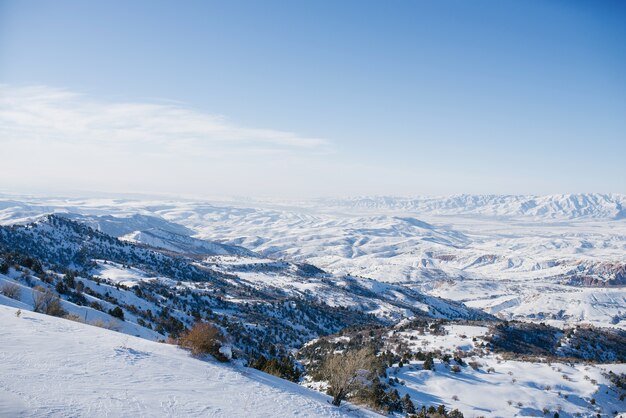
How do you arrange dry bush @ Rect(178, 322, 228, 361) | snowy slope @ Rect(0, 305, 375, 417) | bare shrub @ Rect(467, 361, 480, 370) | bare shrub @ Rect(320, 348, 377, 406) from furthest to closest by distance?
1. bare shrub @ Rect(467, 361, 480, 370)
2. dry bush @ Rect(178, 322, 228, 361)
3. bare shrub @ Rect(320, 348, 377, 406)
4. snowy slope @ Rect(0, 305, 375, 417)

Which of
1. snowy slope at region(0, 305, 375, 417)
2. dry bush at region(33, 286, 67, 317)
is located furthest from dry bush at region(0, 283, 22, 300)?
snowy slope at region(0, 305, 375, 417)

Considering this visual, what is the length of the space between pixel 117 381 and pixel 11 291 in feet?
51.0

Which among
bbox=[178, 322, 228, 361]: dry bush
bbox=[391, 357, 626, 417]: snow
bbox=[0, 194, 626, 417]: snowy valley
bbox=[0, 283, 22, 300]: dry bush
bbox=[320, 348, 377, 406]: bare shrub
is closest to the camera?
bbox=[0, 194, 626, 417]: snowy valley

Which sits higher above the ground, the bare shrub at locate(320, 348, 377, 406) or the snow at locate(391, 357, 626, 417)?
the bare shrub at locate(320, 348, 377, 406)

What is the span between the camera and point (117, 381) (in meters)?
9.73

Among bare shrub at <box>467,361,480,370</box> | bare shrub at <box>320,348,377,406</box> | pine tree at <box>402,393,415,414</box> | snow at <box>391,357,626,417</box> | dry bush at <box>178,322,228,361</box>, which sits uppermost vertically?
dry bush at <box>178,322,228,361</box>

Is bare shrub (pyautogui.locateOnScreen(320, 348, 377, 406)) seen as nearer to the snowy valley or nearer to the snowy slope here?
the snowy valley

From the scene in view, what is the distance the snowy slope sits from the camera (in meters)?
8.16

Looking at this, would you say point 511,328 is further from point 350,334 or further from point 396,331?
point 350,334

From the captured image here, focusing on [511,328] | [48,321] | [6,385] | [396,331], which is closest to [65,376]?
[6,385]

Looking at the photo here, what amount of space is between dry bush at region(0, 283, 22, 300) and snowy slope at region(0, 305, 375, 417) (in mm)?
7758

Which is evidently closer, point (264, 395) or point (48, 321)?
point (264, 395)

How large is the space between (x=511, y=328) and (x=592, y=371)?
17317mm

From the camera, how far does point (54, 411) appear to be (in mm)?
7547
